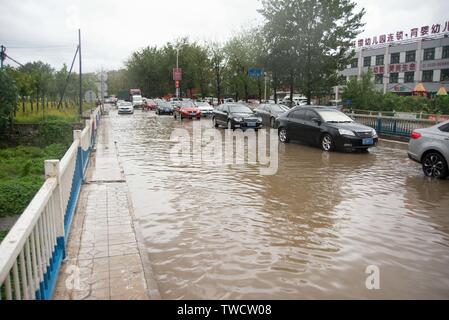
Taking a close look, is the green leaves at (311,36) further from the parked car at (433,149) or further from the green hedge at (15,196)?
the green hedge at (15,196)

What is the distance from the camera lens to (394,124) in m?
17.6

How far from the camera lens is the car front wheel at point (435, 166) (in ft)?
29.8

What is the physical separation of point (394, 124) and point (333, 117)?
16.1 ft

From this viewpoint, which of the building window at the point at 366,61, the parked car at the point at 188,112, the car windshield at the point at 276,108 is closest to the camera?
the car windshield at the point at 276,108

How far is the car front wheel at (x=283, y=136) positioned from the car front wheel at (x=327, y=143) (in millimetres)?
2261

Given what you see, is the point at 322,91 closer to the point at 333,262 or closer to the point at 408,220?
the point at 408,220

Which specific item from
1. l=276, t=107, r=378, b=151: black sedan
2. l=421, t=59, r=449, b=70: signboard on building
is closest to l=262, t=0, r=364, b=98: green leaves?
l=276, t=107, r=378, b=151: black sedan

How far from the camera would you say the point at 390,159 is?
41.2 feet

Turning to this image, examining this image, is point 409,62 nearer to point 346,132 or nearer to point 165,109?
point 165,109

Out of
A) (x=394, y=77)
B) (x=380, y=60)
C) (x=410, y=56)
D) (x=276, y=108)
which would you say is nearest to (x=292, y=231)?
(x=276, y=108)

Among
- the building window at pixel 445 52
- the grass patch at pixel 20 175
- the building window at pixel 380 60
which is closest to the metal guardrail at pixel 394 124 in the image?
the grass patch at pixel 20 175

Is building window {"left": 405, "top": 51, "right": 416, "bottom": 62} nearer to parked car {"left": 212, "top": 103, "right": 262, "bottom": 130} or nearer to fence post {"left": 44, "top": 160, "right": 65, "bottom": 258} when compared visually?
parked car {"left": 212, "top": 103, "right": 262, "bottom": 130}

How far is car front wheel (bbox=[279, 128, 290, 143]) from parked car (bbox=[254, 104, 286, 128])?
612 centimetres

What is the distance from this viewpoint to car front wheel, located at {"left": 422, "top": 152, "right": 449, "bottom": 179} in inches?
358
